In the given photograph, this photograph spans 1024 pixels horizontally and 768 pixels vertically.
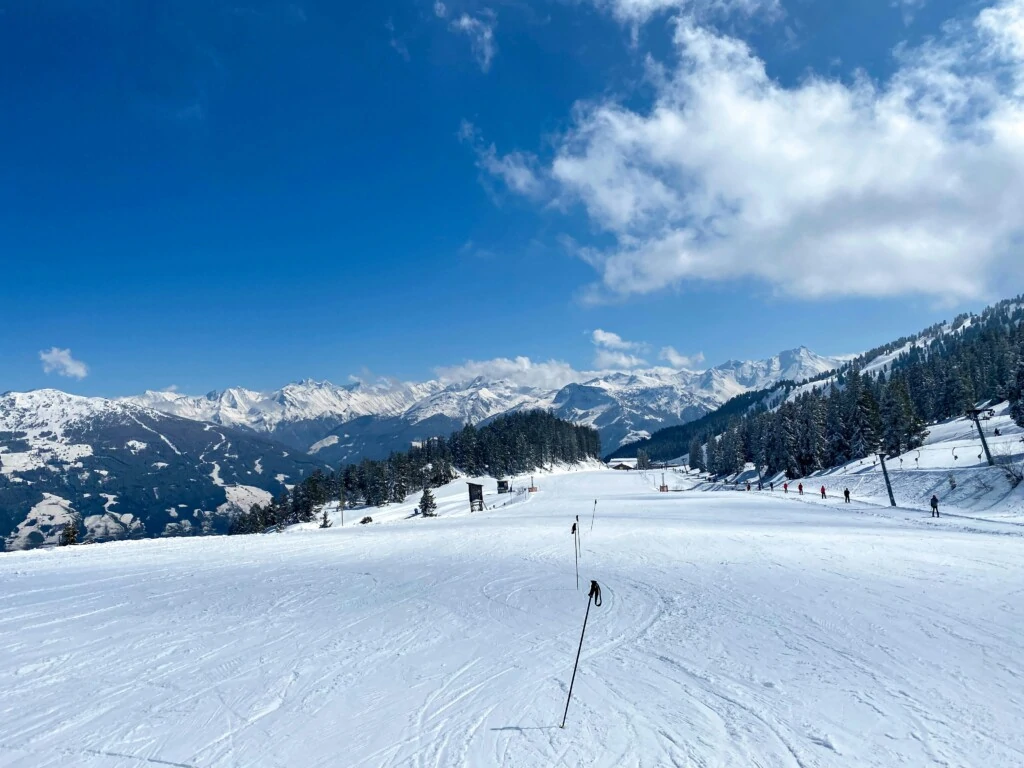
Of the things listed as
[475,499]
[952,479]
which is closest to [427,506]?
[475,499]

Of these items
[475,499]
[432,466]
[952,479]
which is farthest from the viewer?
[432,466]

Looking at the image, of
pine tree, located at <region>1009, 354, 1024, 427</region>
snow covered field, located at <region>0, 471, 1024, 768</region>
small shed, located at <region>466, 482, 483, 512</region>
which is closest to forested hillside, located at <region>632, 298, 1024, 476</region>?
pine tree, located at <region>1009, 354, 1024, 427</region>

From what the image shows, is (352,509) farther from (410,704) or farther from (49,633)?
(410,704)

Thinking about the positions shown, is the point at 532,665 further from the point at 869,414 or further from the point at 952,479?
the point at 869,414

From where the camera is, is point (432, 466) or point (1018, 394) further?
point (432, 466)

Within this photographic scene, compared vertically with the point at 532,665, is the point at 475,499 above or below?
above

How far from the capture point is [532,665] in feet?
30.5

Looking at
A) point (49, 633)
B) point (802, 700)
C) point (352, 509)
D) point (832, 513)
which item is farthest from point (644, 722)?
point (352, 509)

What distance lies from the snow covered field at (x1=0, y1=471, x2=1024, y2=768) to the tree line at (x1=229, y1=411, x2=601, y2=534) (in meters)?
69.3

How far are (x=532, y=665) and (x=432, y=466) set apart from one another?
365ft

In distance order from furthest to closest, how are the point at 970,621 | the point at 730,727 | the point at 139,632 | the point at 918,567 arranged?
the point at 918,567
the point at 139,632
the point at 970,621
the point at 730,727

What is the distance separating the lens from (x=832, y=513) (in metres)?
39.2

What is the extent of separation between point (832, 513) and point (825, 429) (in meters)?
53.0

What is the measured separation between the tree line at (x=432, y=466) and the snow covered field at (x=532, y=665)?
69.3 m
